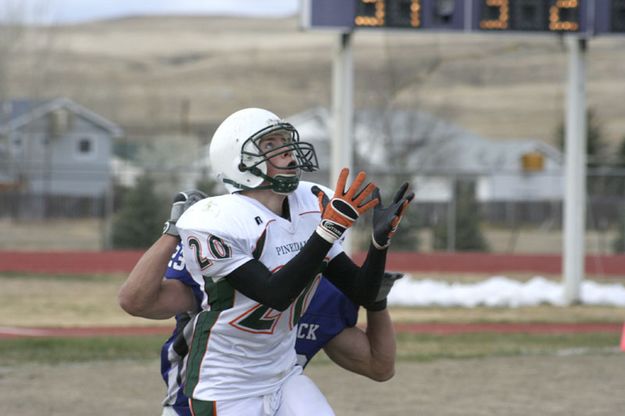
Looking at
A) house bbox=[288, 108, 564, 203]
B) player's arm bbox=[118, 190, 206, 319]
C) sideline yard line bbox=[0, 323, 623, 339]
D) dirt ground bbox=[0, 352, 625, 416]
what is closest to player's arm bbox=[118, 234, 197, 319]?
player's arm bbox=[118, 190, 206, 319]

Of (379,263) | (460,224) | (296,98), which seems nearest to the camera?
(379,263)

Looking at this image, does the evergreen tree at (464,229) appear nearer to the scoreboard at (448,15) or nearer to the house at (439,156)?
the house at (439,156)

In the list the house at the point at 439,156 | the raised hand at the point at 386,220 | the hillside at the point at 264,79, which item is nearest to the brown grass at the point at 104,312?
the raised hand at the point at 386,220

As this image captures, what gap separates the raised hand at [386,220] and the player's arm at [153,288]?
75 centimetres

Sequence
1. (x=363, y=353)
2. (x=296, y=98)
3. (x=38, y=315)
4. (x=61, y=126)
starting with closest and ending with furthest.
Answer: (x=363, y=353) → (x=38, y=315) → (x=61, y=126) → (x=296, y=98)

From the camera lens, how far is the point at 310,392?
414cm

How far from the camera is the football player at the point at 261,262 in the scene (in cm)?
384

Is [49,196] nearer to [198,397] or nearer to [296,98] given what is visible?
[198,397]

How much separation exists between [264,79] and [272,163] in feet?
297

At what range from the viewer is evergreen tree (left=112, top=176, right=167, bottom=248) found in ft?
77.4

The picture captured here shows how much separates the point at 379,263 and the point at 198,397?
2.69 feet

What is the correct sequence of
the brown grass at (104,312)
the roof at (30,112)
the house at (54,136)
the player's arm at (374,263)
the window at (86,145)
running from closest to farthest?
the player's arm at (374,263) → the brown grass at (104,312) → the house at (54,136) → the roof at (30,112) → the window at (86,145)

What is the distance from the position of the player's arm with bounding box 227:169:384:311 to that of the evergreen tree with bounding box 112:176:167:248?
19.7 m

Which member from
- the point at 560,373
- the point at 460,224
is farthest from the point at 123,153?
the point at 560,373
